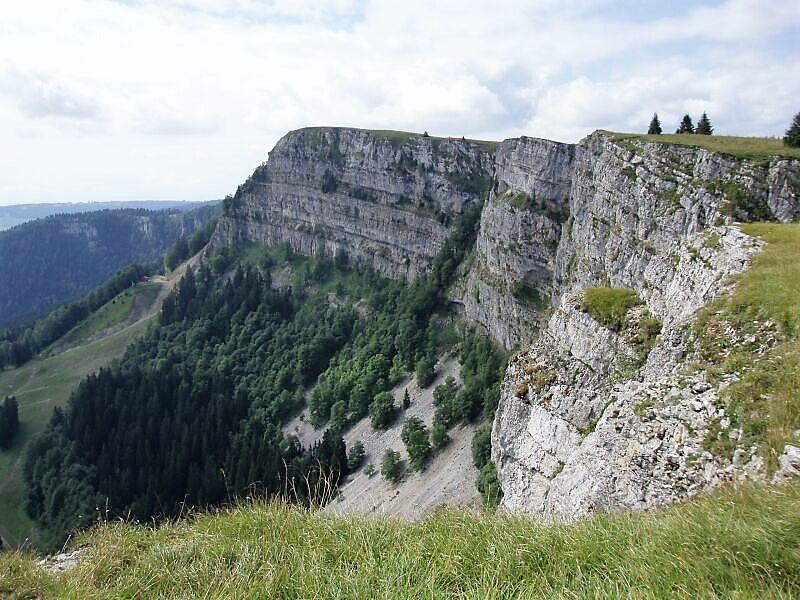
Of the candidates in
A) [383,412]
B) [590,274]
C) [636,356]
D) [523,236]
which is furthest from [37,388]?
[636,356]

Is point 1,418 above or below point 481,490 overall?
below

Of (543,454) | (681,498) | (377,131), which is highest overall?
(377,131)

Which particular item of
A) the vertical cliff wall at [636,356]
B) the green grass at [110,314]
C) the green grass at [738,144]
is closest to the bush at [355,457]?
the vertical cliff wall at [636,356]

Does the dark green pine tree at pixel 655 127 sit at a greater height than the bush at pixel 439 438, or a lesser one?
greater

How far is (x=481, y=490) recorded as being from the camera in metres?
43.6

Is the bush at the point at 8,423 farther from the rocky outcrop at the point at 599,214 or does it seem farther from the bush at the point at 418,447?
the rocky outcrop at the point at 599,214

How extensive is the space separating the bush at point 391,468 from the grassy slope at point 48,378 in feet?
189

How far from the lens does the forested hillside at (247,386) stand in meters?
69.3

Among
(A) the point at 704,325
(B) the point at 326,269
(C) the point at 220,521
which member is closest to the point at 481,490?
(A) the point at 704,325

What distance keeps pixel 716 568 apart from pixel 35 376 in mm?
152376

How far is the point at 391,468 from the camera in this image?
195 feet

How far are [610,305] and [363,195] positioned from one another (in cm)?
10235

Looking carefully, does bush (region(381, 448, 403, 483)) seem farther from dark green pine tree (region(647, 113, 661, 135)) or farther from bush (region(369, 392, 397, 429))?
dark green pine tree (region(647, 113, 661, 135))

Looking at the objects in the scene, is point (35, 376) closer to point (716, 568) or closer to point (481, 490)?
point (481, 490)
